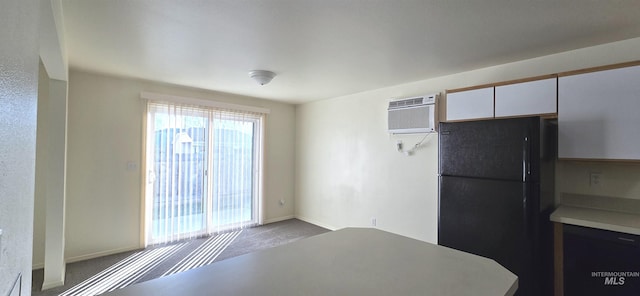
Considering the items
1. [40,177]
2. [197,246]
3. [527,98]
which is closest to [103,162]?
[40,177]

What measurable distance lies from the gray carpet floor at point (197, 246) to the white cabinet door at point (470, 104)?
8.86 feet

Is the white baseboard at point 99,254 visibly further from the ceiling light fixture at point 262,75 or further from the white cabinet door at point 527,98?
the white cabinet door at point 527,98

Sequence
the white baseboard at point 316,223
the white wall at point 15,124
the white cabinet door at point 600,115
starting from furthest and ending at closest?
the white baseboard at point 316,223 < the white cabinet door at point 600,115 < the white wall at point 15,124

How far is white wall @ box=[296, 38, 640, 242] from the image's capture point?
91.0 inches

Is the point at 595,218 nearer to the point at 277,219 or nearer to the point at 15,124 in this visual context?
the point at 15,124

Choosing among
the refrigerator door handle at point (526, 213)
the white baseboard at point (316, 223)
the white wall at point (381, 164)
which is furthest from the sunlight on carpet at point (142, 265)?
the refrigerator door handle at point (526, 213)

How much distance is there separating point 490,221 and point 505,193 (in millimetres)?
246

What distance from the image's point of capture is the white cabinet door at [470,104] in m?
2.65

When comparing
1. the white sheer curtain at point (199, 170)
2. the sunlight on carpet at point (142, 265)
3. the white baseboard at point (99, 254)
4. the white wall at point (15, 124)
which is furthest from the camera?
the white sheer curtain at point (199, 170)

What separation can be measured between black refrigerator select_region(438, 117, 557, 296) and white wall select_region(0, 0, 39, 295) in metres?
2.51

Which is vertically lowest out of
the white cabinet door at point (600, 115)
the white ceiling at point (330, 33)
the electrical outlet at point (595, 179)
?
the electrical outlet at point (595, 179)

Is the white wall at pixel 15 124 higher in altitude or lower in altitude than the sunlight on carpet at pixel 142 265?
higher

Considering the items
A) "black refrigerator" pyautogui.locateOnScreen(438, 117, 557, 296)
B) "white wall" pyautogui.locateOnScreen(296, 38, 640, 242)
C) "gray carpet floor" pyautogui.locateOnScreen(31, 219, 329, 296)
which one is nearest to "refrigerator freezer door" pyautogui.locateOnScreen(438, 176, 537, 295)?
"black refrigerator" pyautogui.locateOnScreen(438, 117, 557, 296)

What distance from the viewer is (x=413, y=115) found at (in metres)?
3.31
